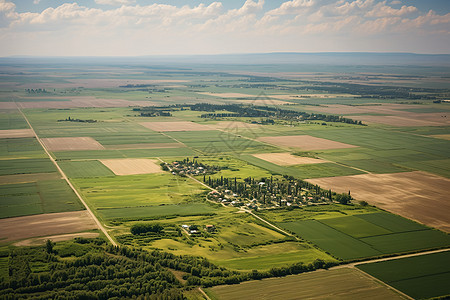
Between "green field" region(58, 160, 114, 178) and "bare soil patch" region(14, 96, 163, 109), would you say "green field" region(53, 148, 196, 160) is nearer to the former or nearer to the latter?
"green field" region(58, 160, 114, 178)

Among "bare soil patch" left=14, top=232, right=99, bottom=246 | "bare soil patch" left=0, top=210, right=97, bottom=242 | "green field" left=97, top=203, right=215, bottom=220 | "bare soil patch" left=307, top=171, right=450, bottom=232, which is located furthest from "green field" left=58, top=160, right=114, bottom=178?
"bare soil patch" left=307, top=171, right=450, bottom=232

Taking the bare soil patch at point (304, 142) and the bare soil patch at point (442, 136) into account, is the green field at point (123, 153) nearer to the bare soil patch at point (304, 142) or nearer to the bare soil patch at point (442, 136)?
the bare soil patch at point (304, 142)

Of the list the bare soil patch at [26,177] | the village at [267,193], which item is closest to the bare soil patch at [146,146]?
the bare soil patch at [26,177]

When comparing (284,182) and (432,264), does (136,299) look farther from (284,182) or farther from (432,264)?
(284,182)

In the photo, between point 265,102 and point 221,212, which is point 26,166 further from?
point 265,102

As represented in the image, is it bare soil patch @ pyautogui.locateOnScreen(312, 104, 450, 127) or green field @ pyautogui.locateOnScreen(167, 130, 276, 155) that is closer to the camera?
green field @ pyautogui.locateOnScreen(167, 130, 276, 155)

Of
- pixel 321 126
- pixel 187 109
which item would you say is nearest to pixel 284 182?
pixel 321 126
